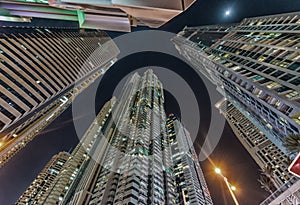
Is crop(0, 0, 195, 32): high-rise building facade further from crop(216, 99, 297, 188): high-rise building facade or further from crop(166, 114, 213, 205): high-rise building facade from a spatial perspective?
crop(166, 114, 213, 205): high-rise building facade

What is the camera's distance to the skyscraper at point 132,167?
220ft

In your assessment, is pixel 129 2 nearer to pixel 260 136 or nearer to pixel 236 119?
pixel 260 136

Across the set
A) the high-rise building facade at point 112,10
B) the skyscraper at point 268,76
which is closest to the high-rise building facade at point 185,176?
the skyscraper at point 268,76

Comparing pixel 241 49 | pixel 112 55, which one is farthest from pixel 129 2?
pixel 112 55

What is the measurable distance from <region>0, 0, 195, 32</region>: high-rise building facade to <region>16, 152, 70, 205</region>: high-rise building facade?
134358 mm

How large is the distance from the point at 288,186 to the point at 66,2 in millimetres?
25136

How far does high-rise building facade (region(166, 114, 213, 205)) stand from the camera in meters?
84.2

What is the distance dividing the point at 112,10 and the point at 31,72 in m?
60.7

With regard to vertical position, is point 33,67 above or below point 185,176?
above

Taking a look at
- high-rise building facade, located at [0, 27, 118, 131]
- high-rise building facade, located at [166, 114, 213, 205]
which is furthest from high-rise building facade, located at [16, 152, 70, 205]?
high-rise building facade, located at [0, 27, 118, 131]

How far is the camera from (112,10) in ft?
26.7

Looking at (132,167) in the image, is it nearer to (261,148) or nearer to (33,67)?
(33,67)

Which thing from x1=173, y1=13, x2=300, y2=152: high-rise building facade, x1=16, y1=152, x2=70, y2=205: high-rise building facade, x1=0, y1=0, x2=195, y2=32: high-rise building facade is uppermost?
x1=16, y1=152, x2=70, y2=205: high-rise building facade

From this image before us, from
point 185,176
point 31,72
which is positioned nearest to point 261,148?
point 185,176
